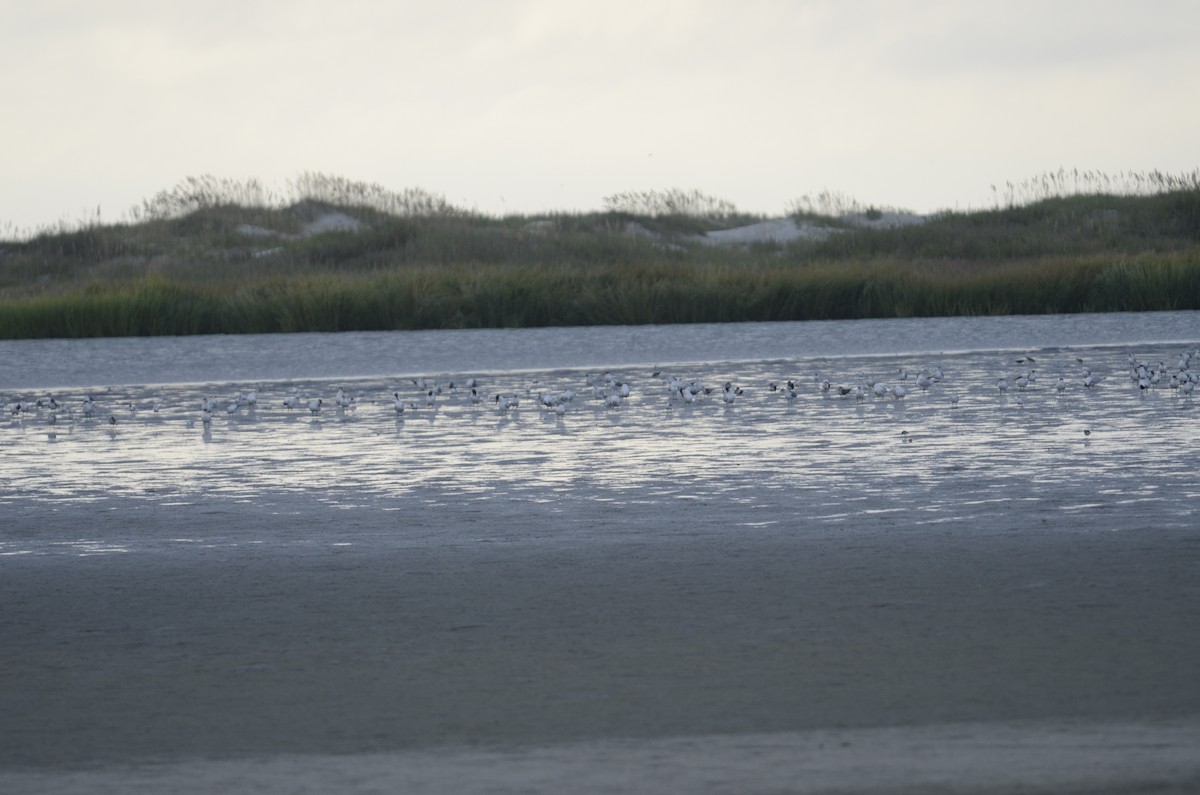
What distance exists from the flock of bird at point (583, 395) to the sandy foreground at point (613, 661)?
188 inches

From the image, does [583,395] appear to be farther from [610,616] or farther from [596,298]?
[596,298]

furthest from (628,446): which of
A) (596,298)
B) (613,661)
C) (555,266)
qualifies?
(555,266)

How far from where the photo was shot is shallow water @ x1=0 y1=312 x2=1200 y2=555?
596cm

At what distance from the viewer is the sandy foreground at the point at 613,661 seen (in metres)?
2.94

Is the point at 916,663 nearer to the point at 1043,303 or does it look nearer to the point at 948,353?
the point at 948,353

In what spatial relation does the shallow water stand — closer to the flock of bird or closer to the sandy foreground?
the flock of bird

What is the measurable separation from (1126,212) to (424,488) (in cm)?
3531

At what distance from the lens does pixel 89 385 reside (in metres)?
13.8

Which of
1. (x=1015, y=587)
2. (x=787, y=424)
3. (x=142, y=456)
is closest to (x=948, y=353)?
(x=787, y=424)

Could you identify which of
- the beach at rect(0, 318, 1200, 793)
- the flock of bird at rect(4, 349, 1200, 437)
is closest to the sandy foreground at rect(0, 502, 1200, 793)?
the beach at rect(0, 318, 1200, 793)

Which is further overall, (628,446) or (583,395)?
(583,395)

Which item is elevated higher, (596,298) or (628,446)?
(596,298)

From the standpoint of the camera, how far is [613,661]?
145 inches

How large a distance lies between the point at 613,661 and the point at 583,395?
7745 mm
